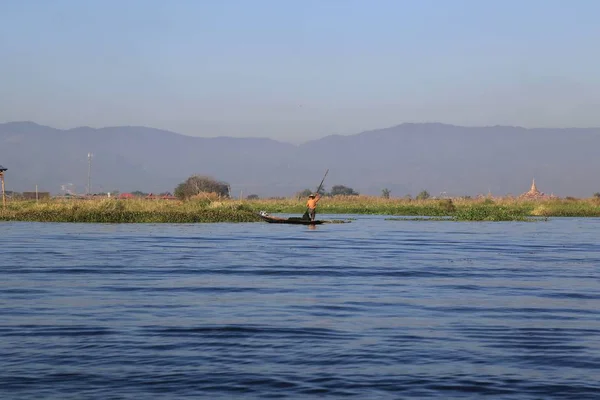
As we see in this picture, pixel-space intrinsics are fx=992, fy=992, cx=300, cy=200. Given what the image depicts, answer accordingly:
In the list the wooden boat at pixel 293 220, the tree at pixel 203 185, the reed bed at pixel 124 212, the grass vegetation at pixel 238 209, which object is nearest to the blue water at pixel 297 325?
the wooden boat at pixel 293 220

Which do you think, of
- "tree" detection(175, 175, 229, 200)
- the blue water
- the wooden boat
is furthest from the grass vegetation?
"tree" detection(175, 175, 229, 200)

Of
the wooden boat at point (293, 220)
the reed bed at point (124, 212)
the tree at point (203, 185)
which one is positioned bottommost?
the wooden boat at point (293, 220)

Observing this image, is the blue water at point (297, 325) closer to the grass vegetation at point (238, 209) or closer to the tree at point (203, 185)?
the grass vegetation at point (238, 209)

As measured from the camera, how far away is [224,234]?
40219 millimetres

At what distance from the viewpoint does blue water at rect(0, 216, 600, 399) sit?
34.9 feet

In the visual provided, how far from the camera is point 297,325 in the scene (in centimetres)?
1443

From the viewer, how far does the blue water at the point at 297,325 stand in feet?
34.9

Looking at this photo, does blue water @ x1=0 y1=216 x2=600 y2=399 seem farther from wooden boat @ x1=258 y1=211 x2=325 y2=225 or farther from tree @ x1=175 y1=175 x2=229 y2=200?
tree @ x1=175 y1=175 x2=229 y2=200

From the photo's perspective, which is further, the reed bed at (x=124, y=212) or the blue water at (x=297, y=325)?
the reed bed at (x=124, y=212)

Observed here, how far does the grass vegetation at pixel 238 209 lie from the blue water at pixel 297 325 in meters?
21.9

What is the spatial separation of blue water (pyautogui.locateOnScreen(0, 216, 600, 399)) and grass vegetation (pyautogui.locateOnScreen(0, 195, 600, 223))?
21.9 m

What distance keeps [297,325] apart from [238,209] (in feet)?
139

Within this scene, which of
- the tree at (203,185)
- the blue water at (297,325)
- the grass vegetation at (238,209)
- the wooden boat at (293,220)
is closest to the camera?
the blue water at (297,325)

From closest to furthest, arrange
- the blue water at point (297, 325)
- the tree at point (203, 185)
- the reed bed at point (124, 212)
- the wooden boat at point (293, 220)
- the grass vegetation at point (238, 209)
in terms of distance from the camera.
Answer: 1. the blue water at point (297, 325)
2. the wooden boat at point (293, 220)
3. the reed bed at point (124, 212)
4. the grass vegetation at point (238, 209)
5. the tree at point (203, 185)
